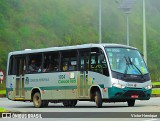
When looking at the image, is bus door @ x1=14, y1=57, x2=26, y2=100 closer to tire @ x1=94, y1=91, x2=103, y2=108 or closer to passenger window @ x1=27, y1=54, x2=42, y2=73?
passenger window @ x1=27, y1=54, x2=42, y2=73

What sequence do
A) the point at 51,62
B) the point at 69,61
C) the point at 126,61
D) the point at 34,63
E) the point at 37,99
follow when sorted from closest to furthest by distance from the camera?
the point at 126,61 < the point at 69,61 < the point at 51,62 < the point at 37,99 < the point at 34,63

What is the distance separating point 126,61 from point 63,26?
82.0 meters

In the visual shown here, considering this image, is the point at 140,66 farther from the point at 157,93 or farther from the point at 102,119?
the point at 157,93

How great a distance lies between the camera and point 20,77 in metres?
28.7

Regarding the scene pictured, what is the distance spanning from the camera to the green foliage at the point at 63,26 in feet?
289

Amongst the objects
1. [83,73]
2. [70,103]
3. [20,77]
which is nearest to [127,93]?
[83,73]

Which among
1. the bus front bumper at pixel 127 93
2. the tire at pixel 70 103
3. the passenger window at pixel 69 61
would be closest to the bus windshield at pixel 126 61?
the bus front bumper at pixel 127 93

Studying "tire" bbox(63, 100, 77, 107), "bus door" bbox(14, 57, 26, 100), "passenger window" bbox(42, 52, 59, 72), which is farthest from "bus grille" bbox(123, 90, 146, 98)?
"bus door" bbox(14, 57, 26, 100)

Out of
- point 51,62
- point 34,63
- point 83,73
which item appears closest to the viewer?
point 83,73

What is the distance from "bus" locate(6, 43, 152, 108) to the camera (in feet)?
77.8

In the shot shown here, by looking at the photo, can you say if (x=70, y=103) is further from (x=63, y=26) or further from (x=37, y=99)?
(x=63, y=26)

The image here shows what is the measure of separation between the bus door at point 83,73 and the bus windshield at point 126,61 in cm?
127

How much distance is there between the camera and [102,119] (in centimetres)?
1695

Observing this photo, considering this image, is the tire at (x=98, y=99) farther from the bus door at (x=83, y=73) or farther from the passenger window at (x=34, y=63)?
the passenger window at (x=34, y=63)
